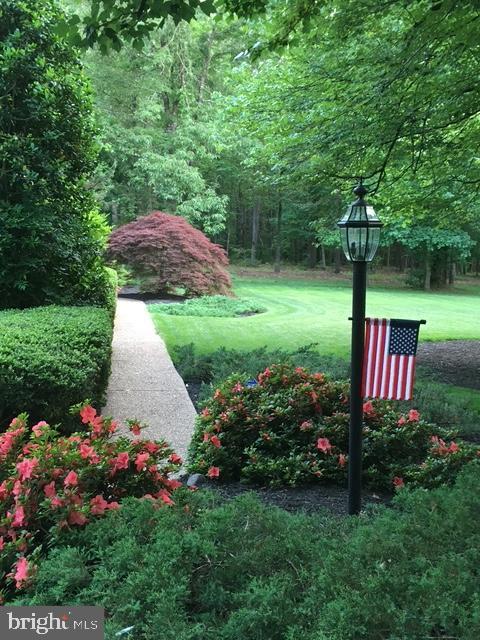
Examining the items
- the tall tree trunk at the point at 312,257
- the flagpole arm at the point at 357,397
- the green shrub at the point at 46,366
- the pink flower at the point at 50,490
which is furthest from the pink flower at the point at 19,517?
the tall tree trunk at the point at 312,257

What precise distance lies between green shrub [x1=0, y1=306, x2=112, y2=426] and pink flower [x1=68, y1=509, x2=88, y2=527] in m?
1.70

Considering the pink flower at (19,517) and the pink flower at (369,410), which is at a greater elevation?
the pink flower at (19,517)

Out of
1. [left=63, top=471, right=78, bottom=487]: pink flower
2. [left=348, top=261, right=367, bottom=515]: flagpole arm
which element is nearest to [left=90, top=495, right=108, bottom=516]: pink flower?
[left=63, top=471, right=78, bottom=487]: pink flower

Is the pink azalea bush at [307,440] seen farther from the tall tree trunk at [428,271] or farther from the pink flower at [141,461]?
the tall tree trunk at [428,271]

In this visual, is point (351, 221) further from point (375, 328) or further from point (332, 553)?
point (332, 553)

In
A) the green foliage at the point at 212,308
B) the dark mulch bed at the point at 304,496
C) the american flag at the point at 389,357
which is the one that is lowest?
the dark mulch bed at the point at 304,496

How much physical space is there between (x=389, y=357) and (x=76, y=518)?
236 centimetres

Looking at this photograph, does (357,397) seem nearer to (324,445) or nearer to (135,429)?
(324,445)

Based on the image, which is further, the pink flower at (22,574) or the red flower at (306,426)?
the red flower at (306,426)

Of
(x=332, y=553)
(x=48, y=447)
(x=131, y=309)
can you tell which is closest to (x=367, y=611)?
(x=332, y=553)

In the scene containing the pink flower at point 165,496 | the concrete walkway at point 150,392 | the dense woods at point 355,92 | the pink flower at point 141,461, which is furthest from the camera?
the concrete walkway at point 150,392

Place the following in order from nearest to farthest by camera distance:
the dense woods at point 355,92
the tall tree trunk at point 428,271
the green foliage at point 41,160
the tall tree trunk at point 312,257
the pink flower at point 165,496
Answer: the pink flower at point 165,496, the dense woods at point 355,92, the green foliage at point 41,160, the tall tree trunk at point 428,271, the tall tree trunk at point 312,257

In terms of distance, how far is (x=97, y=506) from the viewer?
2.38 metres

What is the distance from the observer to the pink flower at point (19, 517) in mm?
2240
